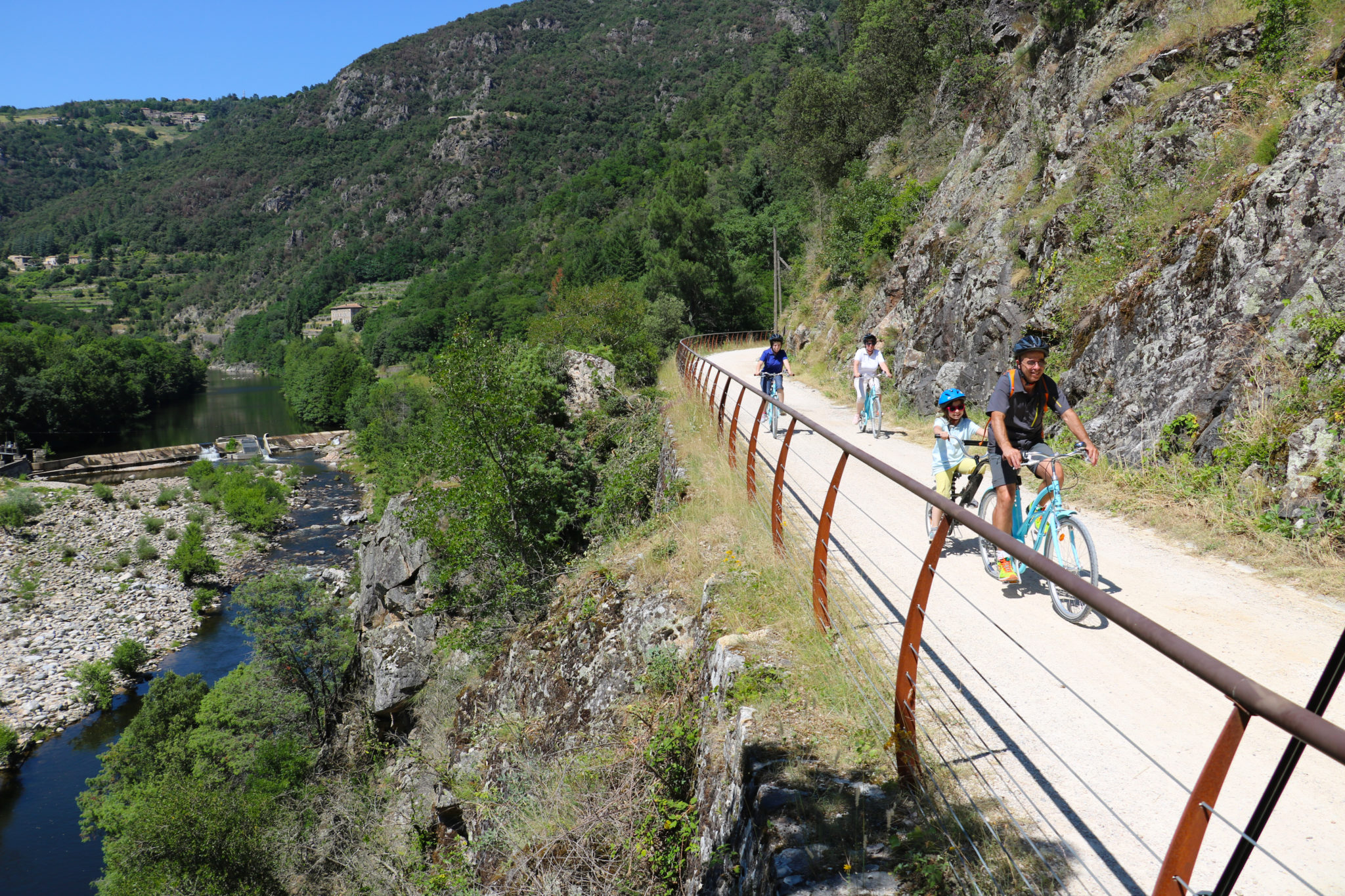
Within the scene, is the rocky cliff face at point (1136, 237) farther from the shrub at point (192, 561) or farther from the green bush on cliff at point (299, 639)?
the shrub at point (192, 561)

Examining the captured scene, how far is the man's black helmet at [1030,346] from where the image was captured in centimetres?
528

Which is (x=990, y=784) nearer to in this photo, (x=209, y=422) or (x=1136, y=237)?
(x=1136, y=237)

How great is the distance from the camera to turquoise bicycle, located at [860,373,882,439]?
12024 millimetres

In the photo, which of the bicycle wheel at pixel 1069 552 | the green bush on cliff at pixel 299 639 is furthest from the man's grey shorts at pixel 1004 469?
the green bush on cliff at pixel 299 639

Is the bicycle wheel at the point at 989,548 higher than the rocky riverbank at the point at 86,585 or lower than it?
higher

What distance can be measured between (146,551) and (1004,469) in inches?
2136

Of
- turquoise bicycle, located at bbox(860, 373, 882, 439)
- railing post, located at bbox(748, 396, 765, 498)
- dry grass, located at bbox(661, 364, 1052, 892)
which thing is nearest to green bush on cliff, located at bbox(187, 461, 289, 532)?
turquoise bicycle, located at bbox(860, 373, 882, 439)

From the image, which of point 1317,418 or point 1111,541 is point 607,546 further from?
point 1317,418

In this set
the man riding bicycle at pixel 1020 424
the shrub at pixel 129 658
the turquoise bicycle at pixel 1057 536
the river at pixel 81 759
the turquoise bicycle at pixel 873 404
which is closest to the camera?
the turquoise bicycle at pixel 1057 536

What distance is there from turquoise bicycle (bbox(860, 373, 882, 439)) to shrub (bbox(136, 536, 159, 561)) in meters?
49.9

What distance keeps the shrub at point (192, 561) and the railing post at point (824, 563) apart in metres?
48.4

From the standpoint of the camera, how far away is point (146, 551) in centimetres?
4525

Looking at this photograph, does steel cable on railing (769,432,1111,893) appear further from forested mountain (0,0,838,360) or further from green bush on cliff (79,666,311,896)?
forested mountain (0,0,838,360)

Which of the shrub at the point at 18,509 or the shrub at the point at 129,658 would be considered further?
the shrub at the point at 18,509
